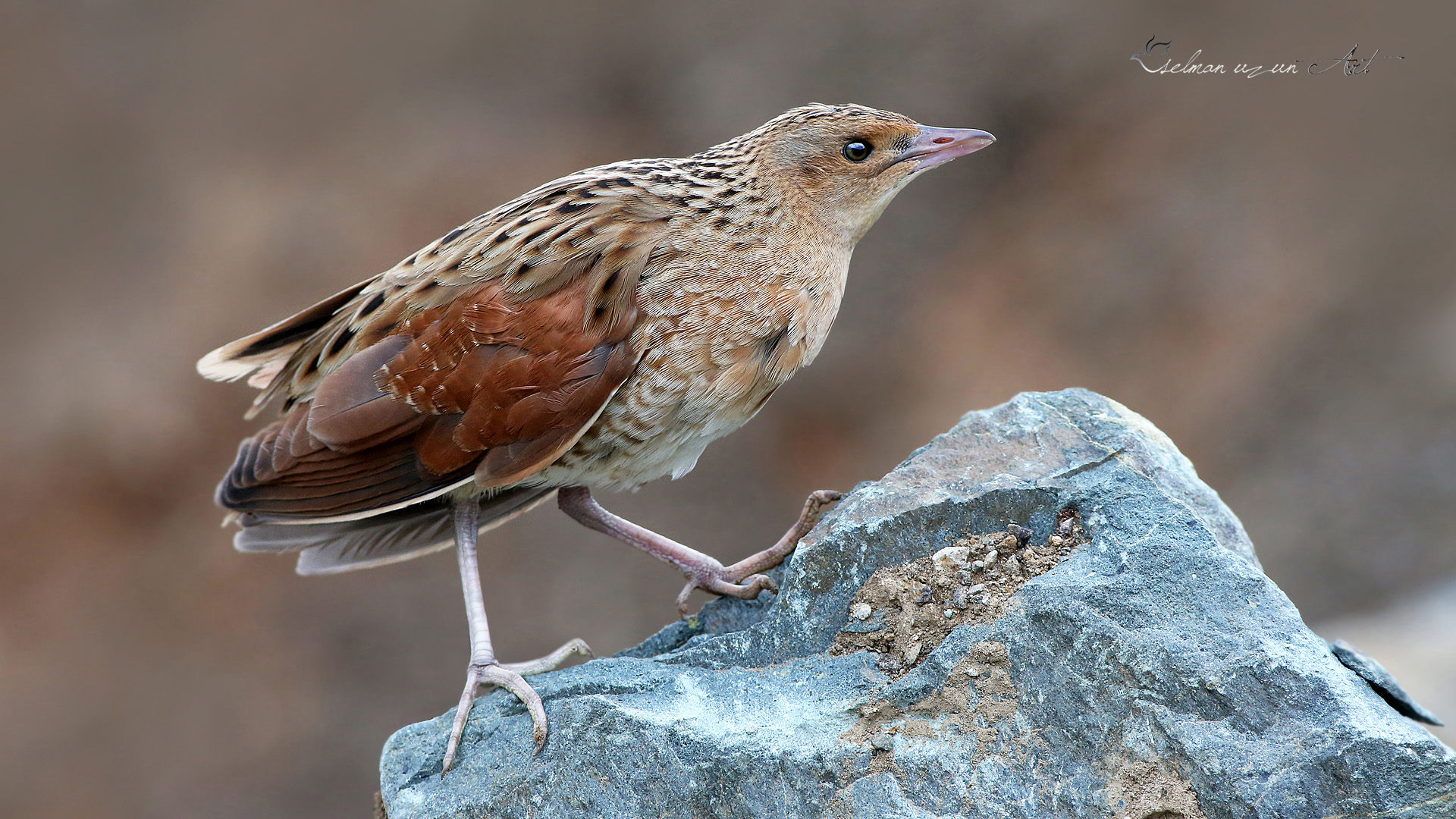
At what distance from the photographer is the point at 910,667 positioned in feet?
10.8

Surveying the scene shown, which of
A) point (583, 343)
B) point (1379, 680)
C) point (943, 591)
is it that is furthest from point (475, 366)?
point (1379, 680)

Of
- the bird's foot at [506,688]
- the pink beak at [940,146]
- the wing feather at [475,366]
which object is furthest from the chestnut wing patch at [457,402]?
the pink beak at [940,146]

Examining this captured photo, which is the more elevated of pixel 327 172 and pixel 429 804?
pixel 327 172

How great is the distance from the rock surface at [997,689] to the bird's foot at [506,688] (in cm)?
4

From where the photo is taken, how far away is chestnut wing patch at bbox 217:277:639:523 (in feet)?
12.3

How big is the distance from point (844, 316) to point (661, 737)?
7497mm

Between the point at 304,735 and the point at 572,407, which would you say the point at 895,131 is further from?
the point at 304,735

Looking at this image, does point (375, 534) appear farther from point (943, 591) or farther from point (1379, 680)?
point (1379, 680)

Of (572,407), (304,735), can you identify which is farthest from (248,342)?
(304,735)

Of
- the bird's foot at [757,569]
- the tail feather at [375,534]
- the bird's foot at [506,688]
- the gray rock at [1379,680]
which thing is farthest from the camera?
the tail feather at [375,534]

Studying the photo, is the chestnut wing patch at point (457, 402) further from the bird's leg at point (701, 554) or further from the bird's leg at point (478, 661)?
the bird's leg at point (701, 554)

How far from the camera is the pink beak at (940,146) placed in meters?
4.12

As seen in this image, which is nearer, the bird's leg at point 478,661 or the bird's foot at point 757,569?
the bird's leg at point 478,661

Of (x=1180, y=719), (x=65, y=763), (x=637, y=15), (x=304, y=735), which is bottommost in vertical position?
(x=65, y=763)
